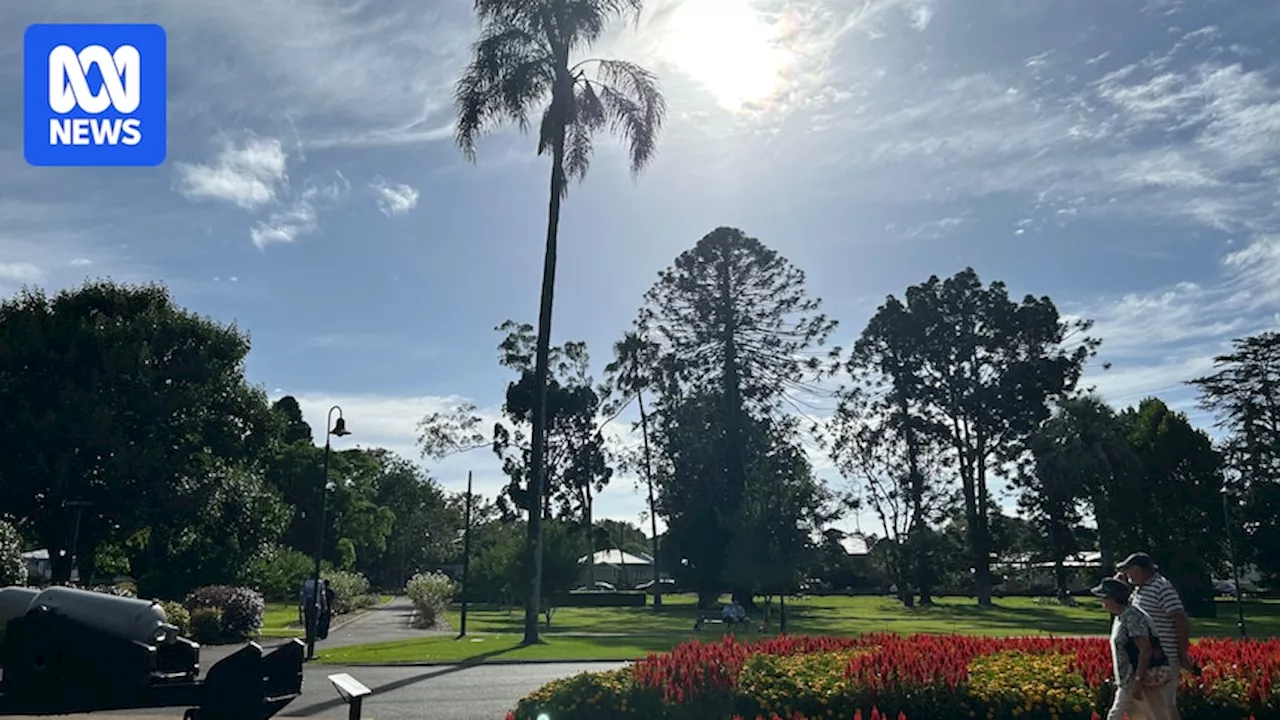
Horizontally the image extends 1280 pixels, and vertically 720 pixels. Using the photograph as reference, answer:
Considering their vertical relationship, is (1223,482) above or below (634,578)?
above

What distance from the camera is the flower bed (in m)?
8.23

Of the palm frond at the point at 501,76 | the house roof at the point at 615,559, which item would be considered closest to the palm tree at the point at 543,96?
the palm frond at the point at 501,76

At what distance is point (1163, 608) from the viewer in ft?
25.1

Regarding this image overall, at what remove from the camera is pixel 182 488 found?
28.0 meters

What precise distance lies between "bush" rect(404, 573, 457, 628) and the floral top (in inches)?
1129

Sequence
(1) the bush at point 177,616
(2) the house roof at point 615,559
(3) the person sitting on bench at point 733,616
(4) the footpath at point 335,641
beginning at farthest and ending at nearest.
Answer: (2) the house roof at point 615,559 < (3) the person sitting on bench at point 733,616 < (1) the bush at point 177,616 < (4) the footpath at point 335,641

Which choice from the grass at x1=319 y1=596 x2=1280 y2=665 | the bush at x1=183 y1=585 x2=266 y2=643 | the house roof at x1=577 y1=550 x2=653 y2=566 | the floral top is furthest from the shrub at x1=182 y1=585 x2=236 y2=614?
the house roof at x1=577 y1=550 x2=653 y2=566

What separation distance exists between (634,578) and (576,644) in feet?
214

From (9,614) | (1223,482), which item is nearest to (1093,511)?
(1223,482)

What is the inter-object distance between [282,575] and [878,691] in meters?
40.3

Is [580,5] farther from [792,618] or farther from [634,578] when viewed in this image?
[634,578]

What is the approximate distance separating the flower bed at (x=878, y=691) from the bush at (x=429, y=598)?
1012 inches

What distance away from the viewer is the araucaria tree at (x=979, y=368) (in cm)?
5475

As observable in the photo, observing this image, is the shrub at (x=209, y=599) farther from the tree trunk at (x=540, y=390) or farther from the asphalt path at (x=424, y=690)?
the tree trunk at (x=540, y=390)
